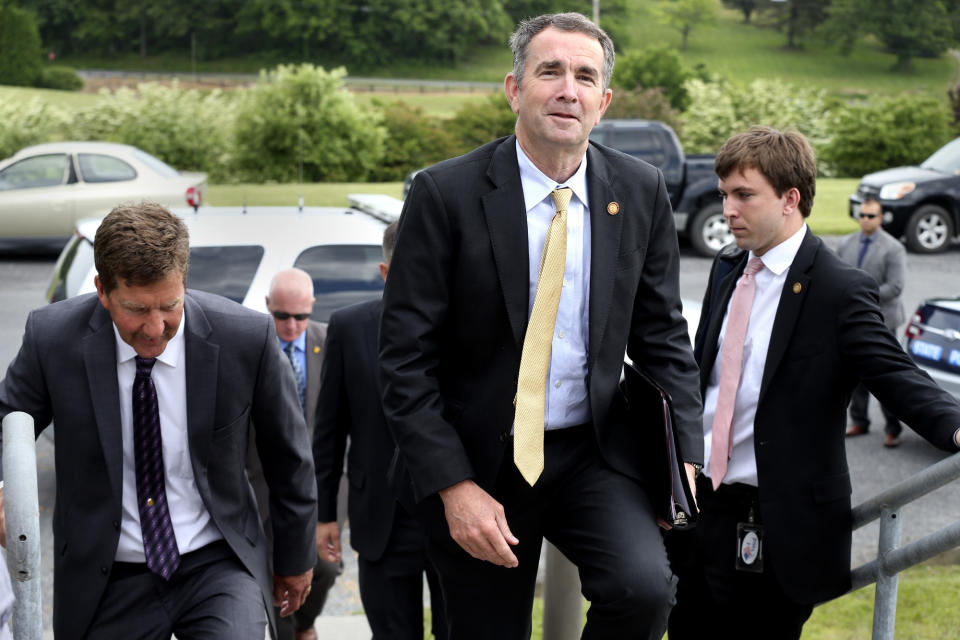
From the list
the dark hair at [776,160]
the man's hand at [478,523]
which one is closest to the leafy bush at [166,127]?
the dark hair at [776,160]

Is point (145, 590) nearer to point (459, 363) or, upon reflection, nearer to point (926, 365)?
point (459, 363)

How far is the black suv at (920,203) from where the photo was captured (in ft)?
62.7

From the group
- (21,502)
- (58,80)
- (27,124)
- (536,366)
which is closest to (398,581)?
(536,366)

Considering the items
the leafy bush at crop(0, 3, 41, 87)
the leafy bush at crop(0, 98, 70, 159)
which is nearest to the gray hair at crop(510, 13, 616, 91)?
the leafy bush at crop(0, 98, 70, 159)

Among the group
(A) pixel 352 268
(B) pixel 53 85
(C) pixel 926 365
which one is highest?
(A) pixel 352 268

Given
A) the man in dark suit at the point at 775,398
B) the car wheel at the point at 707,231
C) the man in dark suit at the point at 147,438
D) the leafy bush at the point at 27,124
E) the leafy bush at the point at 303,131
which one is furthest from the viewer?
the leafy bush at the point at 303,131

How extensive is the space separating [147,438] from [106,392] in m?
0.17

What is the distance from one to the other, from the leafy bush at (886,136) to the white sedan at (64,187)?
19.7 m

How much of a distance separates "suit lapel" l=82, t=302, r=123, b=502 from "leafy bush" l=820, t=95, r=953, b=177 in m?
30.1

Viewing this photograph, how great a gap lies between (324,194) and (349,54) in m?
37.6

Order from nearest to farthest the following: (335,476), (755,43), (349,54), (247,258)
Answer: (335,476) → (247,258) → (349,54) → (755,43)

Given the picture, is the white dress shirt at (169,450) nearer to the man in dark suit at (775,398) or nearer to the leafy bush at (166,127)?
the man in dark suit at (775,398)

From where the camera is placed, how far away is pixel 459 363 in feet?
9.81

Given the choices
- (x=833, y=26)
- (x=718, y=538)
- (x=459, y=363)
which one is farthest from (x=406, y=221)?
(x=833, y=26)
